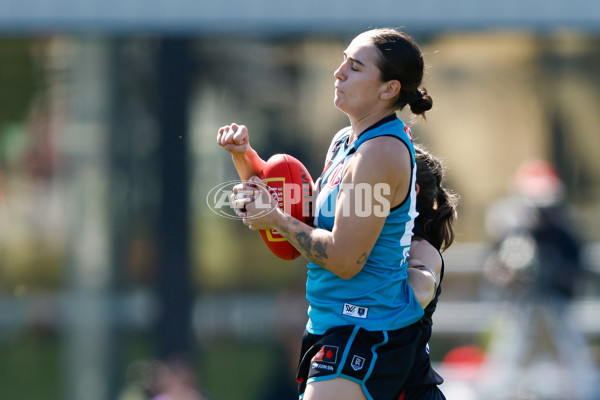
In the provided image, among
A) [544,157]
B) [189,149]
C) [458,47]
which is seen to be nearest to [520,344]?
[544,157]

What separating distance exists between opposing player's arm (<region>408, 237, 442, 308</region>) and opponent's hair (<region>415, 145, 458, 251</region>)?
92 mm

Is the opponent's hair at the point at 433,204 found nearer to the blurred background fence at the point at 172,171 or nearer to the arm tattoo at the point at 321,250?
the arm tattoo at the point at 321,250

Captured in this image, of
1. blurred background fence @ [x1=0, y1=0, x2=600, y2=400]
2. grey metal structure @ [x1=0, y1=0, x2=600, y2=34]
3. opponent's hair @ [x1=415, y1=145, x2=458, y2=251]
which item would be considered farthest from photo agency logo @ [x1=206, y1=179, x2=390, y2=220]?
grey metal structure @ [x1=0, y1=0, x2=600, y2=34]

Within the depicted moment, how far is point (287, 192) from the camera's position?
8.41ft

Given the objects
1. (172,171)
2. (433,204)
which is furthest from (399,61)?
(172,171)

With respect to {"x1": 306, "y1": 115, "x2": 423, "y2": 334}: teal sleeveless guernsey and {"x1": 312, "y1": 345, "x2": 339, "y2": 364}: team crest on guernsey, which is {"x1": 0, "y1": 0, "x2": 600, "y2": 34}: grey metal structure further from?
{"x1": 312, "y1": 345, "x2": 339, "y2": 364}: team crest on guernsey

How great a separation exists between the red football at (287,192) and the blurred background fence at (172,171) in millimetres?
4410

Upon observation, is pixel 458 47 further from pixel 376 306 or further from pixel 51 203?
pixel 376 306

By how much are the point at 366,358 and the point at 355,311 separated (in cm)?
14

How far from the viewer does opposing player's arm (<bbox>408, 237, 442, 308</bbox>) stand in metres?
2.51

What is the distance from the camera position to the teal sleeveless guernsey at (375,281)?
7.88 feet

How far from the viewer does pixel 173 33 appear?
7.09 m

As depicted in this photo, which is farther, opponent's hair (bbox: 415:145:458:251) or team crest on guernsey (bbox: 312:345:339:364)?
opponent's hair (bbox: 415:145:458:251)

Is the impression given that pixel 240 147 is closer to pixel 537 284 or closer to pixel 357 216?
pixel 357 216
